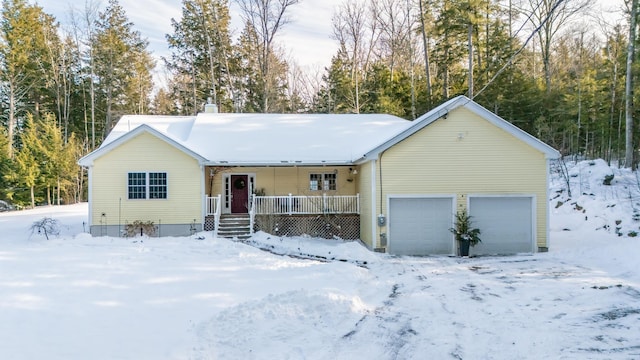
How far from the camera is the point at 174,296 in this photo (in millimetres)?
7195

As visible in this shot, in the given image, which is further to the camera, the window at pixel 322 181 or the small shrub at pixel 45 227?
the window at pixel 322 181

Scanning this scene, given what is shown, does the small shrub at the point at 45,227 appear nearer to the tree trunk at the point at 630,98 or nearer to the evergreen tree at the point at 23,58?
the evergreen tree at the point at 23,58

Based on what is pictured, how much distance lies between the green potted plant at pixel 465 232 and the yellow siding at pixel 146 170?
379 inches

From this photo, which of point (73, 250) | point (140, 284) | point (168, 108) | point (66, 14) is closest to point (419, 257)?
point (140, 284)

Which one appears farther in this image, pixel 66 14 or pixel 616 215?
pixel 66 14

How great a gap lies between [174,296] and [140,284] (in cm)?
121

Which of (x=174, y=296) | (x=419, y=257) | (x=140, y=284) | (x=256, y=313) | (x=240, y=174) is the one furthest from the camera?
(x=240, y=174)

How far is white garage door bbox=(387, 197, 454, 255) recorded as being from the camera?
504 inches

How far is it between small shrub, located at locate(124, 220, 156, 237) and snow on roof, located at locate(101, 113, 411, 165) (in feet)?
11.1

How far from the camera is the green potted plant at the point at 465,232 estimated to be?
1233 centimetres

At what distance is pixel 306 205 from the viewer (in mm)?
15609

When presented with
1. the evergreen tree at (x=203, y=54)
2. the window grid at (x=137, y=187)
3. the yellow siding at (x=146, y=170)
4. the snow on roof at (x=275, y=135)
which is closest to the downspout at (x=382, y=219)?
the snow on roof at (x=275, y=135)

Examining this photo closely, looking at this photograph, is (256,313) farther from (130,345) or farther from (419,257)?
(419,257)

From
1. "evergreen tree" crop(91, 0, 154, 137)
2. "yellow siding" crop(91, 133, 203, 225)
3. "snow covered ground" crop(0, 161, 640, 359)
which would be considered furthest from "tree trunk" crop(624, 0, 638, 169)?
"evergreen tree" crop(91, 0, 154, 137)
